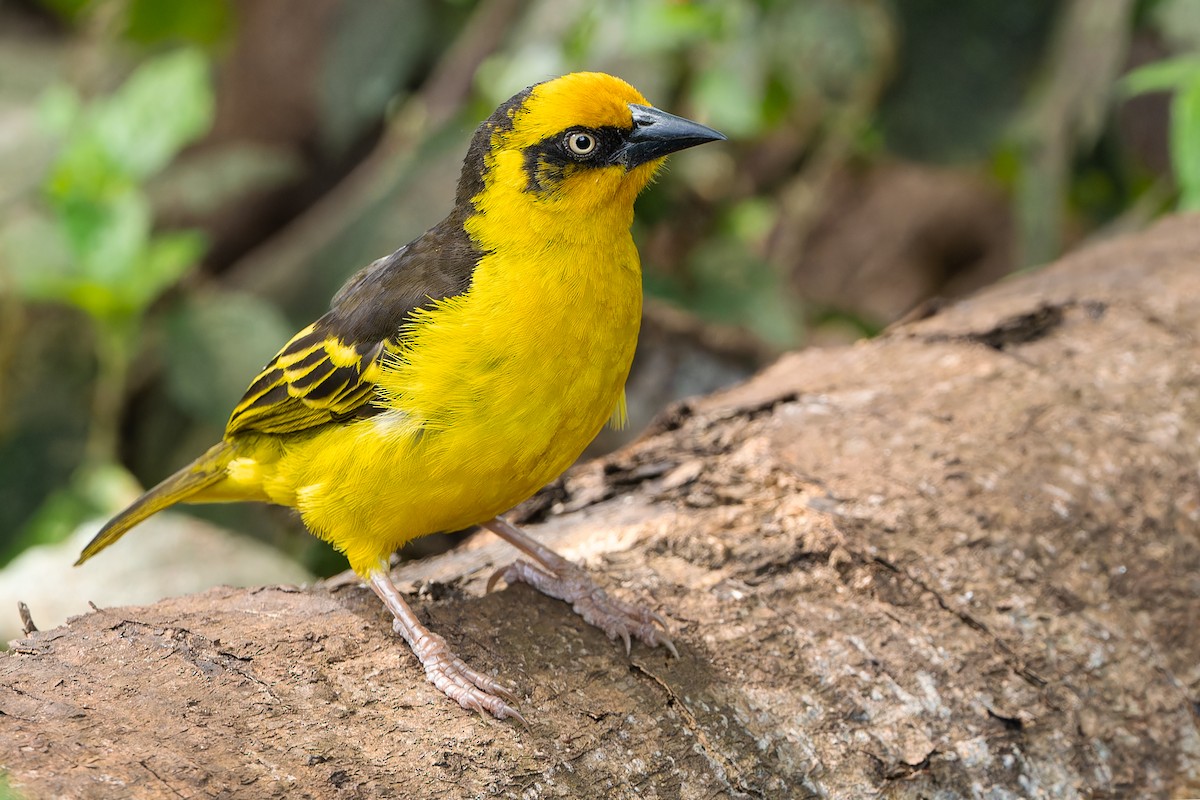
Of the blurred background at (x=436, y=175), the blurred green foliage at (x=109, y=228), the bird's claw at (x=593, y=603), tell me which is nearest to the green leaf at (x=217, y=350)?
the blurred background at (x=436, y=175)

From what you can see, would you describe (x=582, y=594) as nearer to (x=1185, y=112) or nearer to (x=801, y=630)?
(x=801, y=630)

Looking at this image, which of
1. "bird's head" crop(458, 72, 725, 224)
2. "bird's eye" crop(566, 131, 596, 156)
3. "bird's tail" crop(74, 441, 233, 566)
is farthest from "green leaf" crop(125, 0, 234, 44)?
"bird's eye" crop(566, 131, 596, 156)

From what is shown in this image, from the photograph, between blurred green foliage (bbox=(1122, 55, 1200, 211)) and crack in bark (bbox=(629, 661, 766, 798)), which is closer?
crack in bark (bbox=(629, 661, 766, 798))

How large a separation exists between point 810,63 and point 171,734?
174 inches

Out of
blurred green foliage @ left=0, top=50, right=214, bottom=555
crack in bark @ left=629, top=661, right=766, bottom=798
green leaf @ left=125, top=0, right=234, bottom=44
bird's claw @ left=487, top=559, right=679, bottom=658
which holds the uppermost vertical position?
green leaf @ left=125, top=0, right=234, bottom=44

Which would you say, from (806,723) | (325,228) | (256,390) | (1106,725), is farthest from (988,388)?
(325,228)

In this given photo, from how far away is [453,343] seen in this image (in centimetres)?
300

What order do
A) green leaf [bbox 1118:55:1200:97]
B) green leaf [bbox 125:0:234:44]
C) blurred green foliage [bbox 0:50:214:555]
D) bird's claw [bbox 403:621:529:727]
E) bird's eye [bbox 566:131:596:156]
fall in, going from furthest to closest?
1. green leaf [bbox 125:0:234:44]
2. blurred green foliage [bbox 0:50:214:555]
3. green leaf [bbox 1118:55:1200:97]
4. bird's eye [bbox 566:131:596:156]
5. bird's claw [bbox 403:621:529:727]

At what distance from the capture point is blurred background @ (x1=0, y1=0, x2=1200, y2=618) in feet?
Answer: 17.0

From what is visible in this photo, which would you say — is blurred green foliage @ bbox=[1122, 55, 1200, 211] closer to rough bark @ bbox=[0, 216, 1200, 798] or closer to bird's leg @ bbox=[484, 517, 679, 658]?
rough bark @ bbox=[0, 216, 1200, 798]

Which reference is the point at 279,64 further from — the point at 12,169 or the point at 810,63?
the point at 810,63

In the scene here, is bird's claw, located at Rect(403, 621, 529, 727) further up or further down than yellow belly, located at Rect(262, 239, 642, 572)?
further down

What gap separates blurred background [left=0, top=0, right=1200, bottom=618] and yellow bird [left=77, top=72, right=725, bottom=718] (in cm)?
189

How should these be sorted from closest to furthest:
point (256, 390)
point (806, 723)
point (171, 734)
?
point (171, 734), point (806, 723), point (256, 390)
